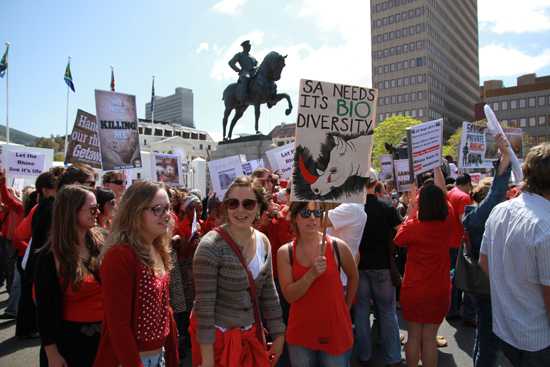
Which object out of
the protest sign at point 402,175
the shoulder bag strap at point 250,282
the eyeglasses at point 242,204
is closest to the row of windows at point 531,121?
the protest sign at point 402,175

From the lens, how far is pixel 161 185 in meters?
2.51

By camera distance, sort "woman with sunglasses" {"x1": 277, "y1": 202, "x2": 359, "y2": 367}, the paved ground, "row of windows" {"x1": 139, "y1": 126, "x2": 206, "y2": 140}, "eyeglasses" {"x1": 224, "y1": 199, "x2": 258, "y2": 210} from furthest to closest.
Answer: "row of windows" {"x1": 139, "y1": 126, "x2": 206, "y2": 140} → the paved ground → "woman with sunglasses" {"x1": 277, "y1": 202, "x2": 359, "y2": 367} → "eyeglasses" {"x1": 224, "y1": 199, "x2": 258, "y2": 210}

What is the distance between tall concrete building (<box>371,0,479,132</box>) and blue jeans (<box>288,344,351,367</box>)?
8775 centimetres

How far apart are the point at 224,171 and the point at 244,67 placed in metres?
10.3

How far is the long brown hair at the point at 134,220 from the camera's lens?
2.29 metres

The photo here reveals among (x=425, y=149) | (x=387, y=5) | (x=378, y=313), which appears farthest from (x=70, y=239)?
(x=387, y=5)

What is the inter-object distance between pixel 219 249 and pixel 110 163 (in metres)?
4.92

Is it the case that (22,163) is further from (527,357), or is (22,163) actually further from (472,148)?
(527,357)

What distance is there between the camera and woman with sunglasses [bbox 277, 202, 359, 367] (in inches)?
115

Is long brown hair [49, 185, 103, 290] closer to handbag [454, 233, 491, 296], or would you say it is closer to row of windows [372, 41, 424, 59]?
handbag [454, 233, 491, 296]

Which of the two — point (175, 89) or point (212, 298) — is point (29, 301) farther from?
point (175, 89)

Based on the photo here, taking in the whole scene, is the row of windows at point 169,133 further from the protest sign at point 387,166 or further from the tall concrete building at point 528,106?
the protest sign at point 387,166

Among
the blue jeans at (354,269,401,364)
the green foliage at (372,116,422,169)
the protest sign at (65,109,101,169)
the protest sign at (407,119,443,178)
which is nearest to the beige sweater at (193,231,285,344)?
the blue jeans at (354,269,401,364)

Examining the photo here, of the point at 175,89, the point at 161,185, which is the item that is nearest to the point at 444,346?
the point at 161,185
